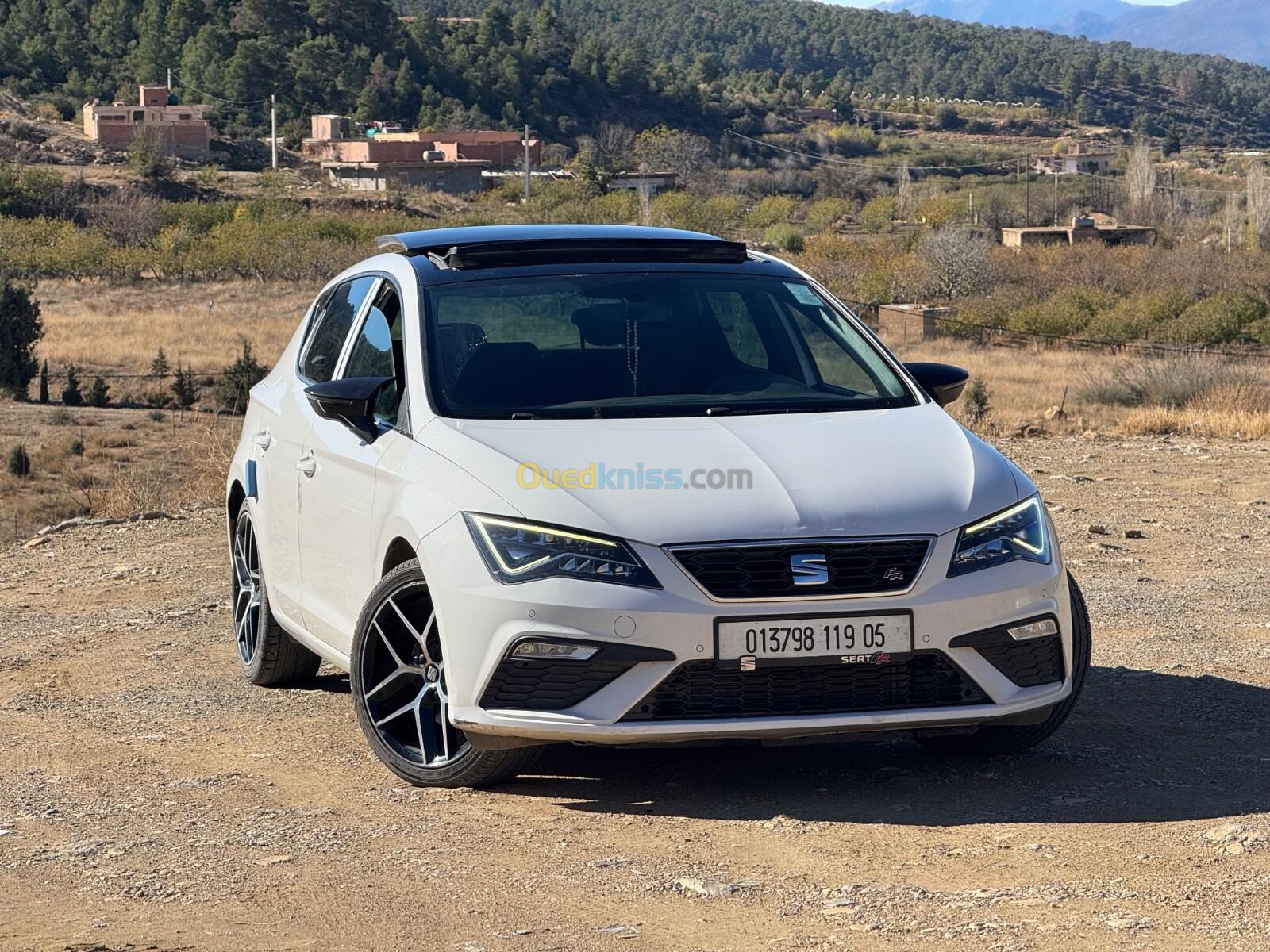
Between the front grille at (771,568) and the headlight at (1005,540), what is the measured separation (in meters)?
0.27

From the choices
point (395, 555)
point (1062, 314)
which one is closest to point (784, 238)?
→ point (1062, 314)

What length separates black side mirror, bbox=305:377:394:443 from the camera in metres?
5.12

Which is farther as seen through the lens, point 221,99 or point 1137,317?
point 221,99

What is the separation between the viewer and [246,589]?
668 cm

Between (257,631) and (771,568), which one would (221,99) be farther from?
(771,568)

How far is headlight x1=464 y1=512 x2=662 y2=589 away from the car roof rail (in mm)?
1432

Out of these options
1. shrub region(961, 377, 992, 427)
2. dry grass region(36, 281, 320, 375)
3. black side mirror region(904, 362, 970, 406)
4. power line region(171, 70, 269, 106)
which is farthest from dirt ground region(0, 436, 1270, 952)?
power line region(171, 70, 269, 106)

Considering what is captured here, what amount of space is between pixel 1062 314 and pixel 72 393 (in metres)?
35.4

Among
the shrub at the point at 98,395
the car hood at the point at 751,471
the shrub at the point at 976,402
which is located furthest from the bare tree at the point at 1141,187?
the car hood at the point at 751,471

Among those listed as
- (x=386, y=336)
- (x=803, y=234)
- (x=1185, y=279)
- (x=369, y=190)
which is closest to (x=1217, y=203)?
(x=803, y=234)

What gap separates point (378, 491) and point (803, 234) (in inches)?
3537

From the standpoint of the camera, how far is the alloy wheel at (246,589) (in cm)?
654

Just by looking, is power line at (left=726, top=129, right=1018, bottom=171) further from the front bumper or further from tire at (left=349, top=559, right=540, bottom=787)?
the front bumper

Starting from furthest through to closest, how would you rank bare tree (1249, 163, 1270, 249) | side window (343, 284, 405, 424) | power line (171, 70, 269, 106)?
power line (171, 70, 269, 106) → bare tree (1249, 163, 1270, 249) → side window (343, 284, 405, 424)
